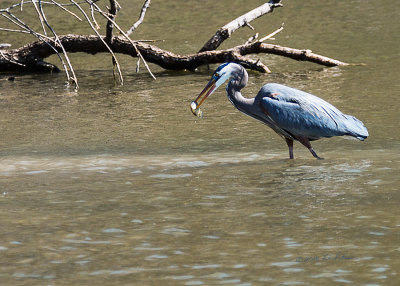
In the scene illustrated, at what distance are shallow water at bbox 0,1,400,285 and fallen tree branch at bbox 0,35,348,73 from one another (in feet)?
2.50

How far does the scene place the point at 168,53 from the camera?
16.0 m

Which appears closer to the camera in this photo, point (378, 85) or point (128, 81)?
point (378, 85)

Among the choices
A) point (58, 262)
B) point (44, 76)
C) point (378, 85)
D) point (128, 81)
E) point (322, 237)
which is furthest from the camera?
point (44, 76)

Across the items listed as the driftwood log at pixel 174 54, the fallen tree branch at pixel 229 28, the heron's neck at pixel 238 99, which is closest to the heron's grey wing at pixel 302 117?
the heron's neck at pixel 238 99

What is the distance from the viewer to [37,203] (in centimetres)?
695

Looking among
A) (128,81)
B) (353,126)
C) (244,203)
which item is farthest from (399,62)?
(244,203)

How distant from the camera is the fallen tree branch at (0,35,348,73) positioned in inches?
600

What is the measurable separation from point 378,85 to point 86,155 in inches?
247

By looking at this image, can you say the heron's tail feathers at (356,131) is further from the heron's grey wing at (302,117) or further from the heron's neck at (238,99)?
the heron's neck at (238,99)

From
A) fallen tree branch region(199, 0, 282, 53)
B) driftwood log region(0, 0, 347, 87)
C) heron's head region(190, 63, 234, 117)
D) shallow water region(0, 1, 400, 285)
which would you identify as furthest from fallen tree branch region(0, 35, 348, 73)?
heron's head region(190, 63, 234, 117)

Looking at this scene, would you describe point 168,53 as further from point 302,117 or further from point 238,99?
Answer: point 302,117

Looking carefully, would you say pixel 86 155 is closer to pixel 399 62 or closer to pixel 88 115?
pixel 88 115

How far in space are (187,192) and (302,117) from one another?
2.01 m

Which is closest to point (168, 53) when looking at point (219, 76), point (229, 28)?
point (229, 28)
